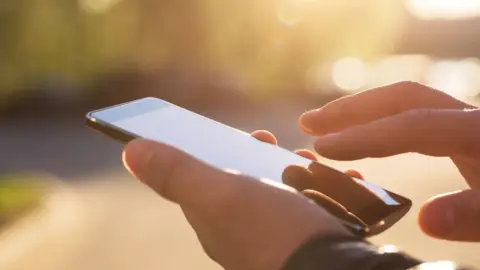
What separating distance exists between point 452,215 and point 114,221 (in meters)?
5.30

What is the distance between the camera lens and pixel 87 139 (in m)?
12.5

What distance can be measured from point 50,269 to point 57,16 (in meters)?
11.4

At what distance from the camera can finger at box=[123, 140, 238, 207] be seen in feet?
3.71

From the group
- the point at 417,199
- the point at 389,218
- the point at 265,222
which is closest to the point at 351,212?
the point at 389,218

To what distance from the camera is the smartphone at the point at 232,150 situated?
1.46m

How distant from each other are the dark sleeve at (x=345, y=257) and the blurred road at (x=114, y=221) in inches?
153

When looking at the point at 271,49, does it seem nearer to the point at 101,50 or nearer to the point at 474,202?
the point at 101,50

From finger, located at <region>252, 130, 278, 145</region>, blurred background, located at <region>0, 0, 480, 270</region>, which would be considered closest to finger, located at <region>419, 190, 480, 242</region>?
finger, located at <region>252, 130, 278, 145</region>

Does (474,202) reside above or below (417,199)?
above

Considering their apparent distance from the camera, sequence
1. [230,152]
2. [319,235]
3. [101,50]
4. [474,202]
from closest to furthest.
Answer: [319,235] → [474,202] → [230,152] → [101,50]

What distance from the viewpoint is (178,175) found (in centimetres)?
115

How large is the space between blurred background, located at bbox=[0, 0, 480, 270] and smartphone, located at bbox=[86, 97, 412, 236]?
3.13 ft

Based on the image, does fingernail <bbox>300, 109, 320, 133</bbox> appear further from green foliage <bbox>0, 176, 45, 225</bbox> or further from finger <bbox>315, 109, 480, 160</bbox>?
green foliage <bbox>0, 176, 45, 225</bbox>

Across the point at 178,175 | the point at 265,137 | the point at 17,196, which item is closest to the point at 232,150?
the point at 265,137
